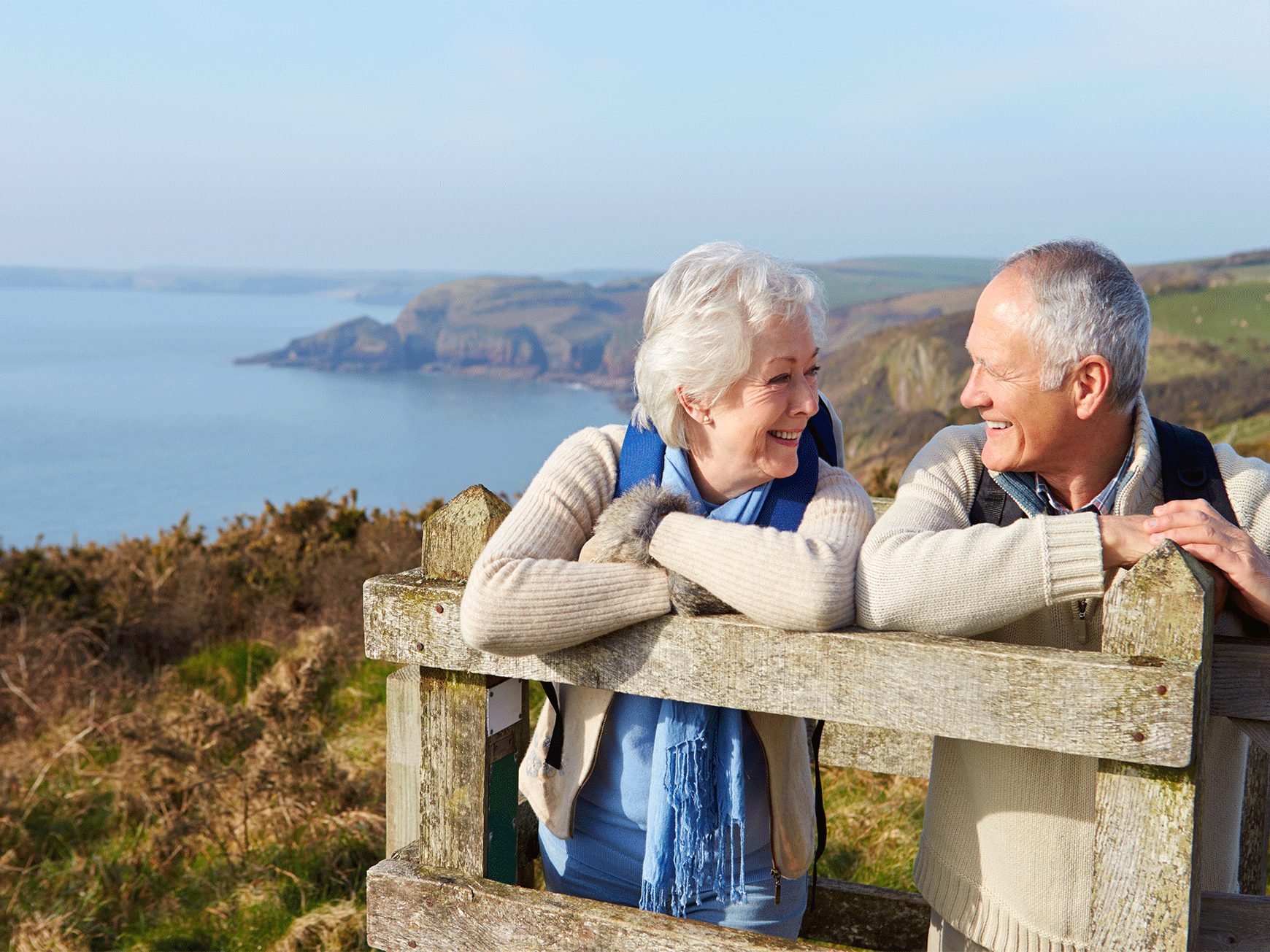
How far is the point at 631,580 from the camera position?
1812 mm

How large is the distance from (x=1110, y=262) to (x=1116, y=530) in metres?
0.57

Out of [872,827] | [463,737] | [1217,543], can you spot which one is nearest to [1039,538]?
[1217,543]

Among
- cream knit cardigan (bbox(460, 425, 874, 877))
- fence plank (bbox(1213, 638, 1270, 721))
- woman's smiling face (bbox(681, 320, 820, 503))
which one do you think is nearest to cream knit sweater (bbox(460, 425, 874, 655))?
cream knit cardigan (bbox(460, 425, 874, 877))

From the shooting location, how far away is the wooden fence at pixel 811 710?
1552 mm

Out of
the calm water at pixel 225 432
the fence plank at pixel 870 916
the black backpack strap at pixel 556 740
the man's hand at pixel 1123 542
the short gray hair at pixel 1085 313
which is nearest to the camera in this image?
the man's hand at pixel 1123 542

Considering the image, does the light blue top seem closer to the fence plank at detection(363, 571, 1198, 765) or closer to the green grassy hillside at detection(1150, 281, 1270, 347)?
the fence plank at detection(363, 571, 1198, 765)

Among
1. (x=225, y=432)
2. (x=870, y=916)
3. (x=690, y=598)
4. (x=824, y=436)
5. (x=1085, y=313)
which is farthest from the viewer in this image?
(x=225, y=432)

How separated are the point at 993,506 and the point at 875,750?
4.79 ft

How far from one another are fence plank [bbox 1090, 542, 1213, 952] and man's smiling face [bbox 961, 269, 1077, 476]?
0.47 metres

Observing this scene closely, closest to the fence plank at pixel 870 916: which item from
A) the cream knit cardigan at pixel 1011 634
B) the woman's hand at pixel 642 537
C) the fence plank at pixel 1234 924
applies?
the cream knit cardigan at pixel 1011 634

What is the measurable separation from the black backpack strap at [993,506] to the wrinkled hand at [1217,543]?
0.38 m

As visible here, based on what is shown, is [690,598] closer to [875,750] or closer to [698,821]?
[698,821]

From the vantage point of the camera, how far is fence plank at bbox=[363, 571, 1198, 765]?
1543 mm

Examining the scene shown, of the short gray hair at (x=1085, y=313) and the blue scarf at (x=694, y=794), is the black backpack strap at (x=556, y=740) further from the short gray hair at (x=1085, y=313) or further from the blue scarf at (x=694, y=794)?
the short gray hair at (x=1085, y=313)
